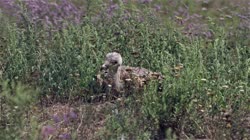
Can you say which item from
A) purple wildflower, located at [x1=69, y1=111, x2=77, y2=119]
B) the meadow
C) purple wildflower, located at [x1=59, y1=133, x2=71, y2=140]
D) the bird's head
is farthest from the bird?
purple wildflower, located at [x1=59, y1=133, x2=71, y2=140]

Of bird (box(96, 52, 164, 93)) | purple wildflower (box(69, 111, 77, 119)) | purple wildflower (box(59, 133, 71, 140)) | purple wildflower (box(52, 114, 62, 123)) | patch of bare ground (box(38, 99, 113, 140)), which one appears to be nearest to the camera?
purple wildflower (box(59, 133, 71, 140))

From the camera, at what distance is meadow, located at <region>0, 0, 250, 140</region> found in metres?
5.23

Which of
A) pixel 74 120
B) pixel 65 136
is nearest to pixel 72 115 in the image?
pixel 74 120

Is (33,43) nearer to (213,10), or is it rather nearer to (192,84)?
(192,84)

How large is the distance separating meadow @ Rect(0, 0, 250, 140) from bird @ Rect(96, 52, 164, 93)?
125 millimetres

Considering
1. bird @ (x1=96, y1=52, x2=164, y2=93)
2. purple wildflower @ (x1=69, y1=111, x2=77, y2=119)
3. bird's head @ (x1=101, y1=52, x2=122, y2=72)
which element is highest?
bird's head @ (x1=101, y1=52, x2=122, y2=72)

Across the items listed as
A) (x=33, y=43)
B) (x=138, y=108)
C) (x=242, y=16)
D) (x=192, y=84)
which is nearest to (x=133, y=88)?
(x=138, y=108)

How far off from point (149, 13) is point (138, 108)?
6.00ft

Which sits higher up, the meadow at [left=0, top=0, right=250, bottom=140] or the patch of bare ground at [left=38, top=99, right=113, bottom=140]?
the meadow at [left=0, top=0, right=250, bottom=140]

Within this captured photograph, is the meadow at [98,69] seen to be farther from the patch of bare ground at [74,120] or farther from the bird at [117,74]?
the bird at [117,74]

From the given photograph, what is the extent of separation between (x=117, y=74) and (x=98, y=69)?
28cm

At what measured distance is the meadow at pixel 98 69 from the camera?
206 inches

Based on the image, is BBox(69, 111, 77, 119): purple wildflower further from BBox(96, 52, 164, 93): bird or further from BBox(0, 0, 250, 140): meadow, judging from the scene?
BBox(96, 52, 164, 93): bird

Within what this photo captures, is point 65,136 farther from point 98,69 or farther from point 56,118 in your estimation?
point 98,69
